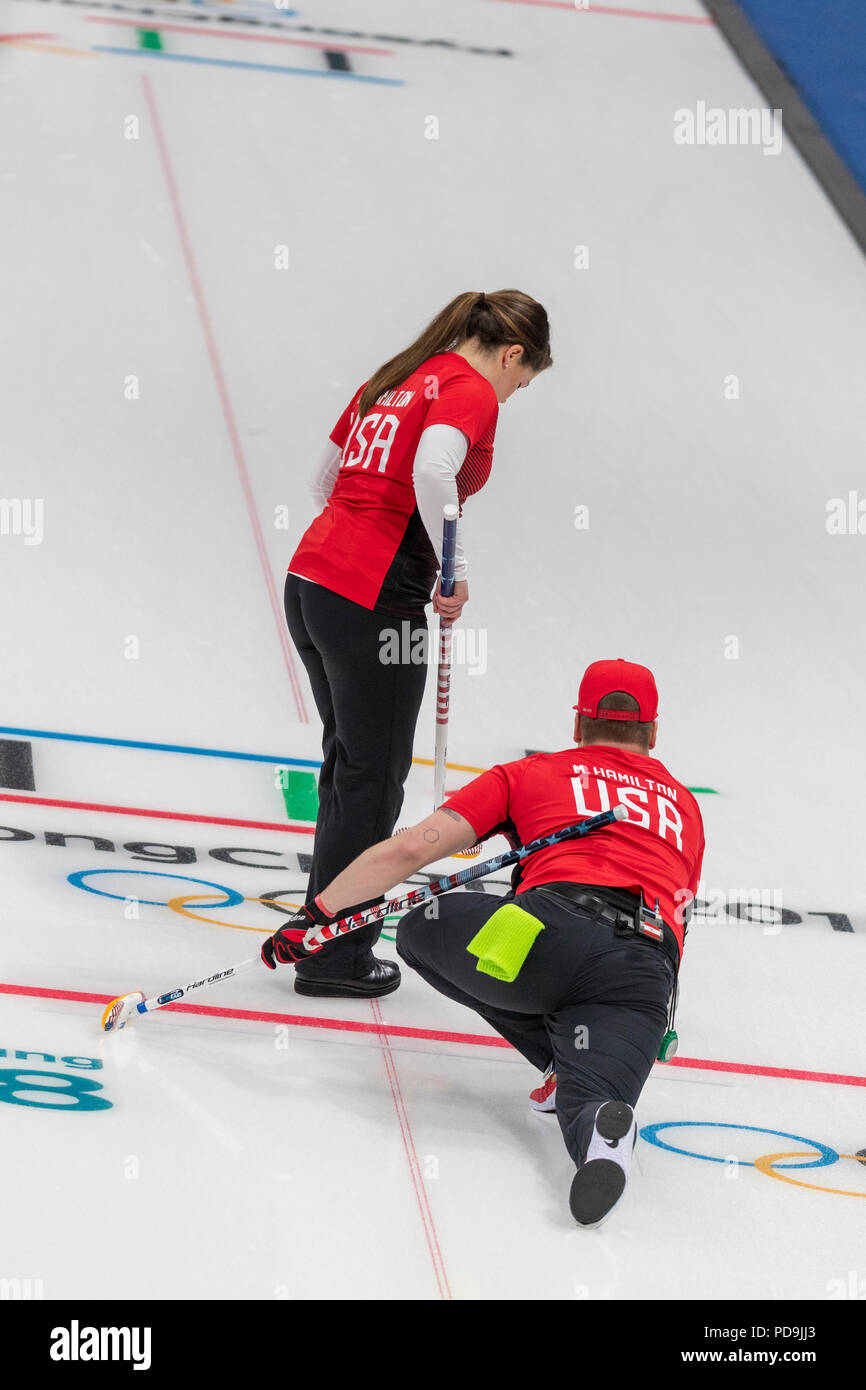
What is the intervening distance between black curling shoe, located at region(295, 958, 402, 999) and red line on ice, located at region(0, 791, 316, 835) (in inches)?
31.3

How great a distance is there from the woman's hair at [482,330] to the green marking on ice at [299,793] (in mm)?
1322

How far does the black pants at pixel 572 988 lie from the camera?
242 cm

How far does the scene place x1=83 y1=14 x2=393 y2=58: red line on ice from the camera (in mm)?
8711

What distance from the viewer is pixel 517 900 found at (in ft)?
8.57

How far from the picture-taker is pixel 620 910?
8.54 feet

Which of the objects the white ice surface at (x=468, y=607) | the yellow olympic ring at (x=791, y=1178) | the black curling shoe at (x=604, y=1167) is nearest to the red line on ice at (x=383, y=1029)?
the white ice surface at (x=468, y=607)

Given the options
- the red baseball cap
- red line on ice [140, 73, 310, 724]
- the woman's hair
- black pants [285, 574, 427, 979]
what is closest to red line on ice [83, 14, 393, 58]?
red line on ice [140, 73, 310, 724]

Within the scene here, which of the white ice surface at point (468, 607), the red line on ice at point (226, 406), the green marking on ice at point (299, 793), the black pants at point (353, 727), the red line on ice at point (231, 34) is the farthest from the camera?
the red line on ice at point (231, 34)

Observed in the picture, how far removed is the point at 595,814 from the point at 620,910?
0.58 feet

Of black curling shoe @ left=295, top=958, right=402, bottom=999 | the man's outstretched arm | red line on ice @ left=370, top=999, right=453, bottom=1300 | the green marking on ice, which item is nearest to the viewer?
red line on ice @ left=370, top=999, right=453, bottom=1300

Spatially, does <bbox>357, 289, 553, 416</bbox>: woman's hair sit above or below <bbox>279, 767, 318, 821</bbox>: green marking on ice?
above

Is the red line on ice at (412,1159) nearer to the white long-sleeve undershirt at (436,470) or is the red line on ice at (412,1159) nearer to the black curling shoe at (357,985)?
the black curling shoe at (357,985)

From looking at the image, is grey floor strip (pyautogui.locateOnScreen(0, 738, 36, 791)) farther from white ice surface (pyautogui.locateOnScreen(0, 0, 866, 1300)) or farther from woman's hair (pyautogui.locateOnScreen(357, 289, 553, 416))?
woman's hair (pyautogui.locateOnScreen(357, 289, 553, 416))
